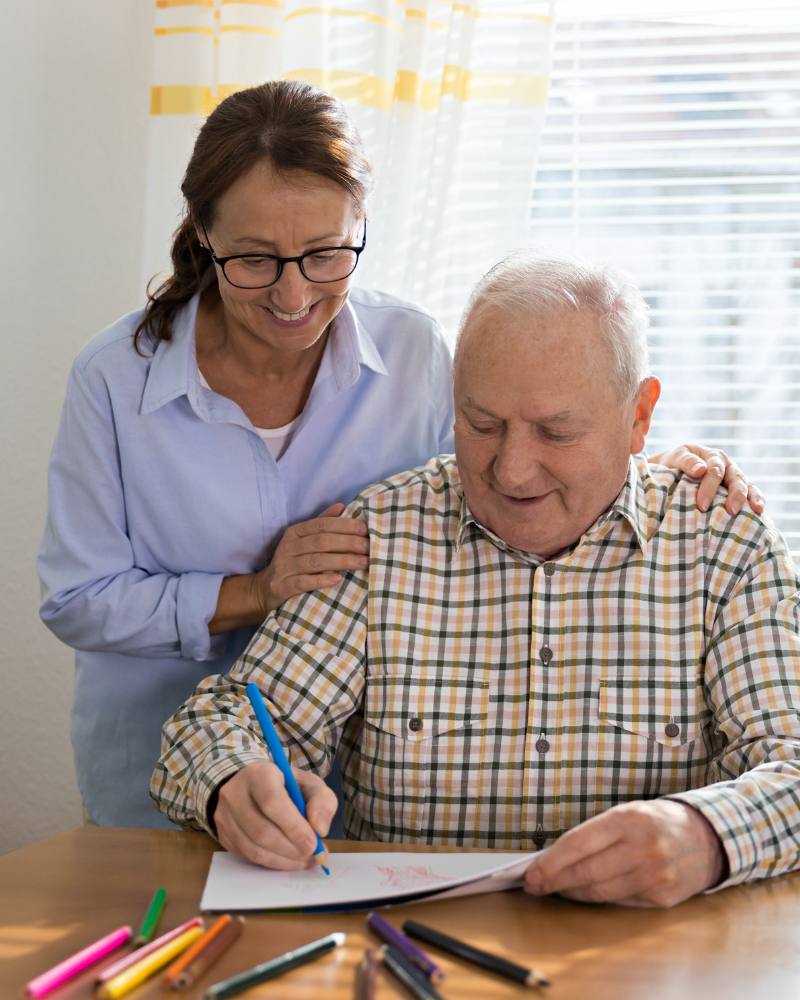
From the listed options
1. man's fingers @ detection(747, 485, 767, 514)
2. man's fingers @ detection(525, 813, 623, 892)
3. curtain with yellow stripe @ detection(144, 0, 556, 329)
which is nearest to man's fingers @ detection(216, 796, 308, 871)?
man's fingers @ detection(525, 813, 623, 892)

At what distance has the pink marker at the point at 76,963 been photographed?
106 cm

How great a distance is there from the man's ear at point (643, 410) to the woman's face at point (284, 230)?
0.47 metres

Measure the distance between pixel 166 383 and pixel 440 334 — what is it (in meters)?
0.48

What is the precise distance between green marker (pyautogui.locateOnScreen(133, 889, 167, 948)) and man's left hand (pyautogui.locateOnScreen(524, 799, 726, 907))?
39cm

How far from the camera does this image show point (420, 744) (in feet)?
5.42

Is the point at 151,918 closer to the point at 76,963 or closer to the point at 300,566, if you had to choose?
the point at 76,963

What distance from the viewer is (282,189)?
65.7 inches

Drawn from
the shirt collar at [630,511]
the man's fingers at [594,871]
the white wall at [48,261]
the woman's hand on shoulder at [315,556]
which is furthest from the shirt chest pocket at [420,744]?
the white wall at [48,261]

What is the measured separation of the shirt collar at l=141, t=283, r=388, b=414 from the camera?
1872mm

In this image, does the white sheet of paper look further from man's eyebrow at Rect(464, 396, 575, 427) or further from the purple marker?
man's eyebrow at Rect(464, 396, 575, 427)

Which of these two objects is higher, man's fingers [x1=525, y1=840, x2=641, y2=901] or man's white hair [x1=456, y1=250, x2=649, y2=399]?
man's white hair [x1=456, y1=250, x2=649, y2=399]

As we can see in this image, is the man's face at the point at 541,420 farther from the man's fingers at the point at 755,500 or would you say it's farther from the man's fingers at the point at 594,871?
the man's fingers at the point at 594,871

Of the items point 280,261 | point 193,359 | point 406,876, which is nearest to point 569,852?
point 406,876

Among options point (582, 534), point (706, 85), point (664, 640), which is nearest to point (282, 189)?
point (582, 534)
